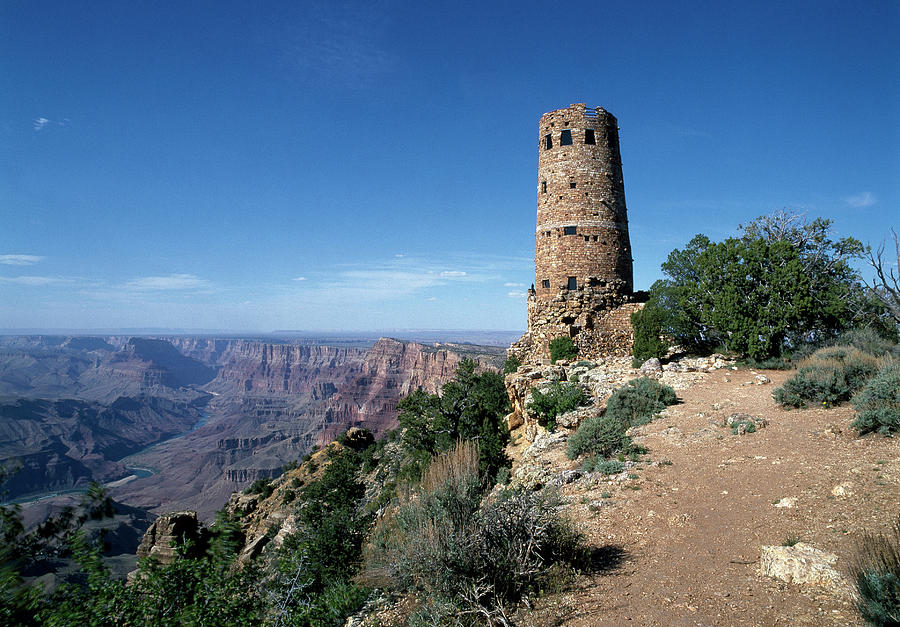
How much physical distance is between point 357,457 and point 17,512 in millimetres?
30479

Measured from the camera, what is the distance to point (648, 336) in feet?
66.2

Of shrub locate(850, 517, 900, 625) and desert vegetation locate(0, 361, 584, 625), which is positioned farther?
desert vegetation locate(0, 361, 584, 625)

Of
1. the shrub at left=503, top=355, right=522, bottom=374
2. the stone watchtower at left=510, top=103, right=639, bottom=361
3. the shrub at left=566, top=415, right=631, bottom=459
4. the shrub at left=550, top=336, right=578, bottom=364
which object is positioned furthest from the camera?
the shrub at left=503, top=355, right=522, bottom=374

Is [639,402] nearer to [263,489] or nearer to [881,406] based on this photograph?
[881,406]

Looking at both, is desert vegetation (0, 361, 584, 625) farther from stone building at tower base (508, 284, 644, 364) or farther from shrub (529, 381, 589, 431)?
stone building at tower base (508, 284, 644, 364)

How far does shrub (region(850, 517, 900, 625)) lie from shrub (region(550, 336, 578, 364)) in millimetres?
17781

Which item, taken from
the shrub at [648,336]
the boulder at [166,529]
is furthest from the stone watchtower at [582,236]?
the boulder at [166,529]

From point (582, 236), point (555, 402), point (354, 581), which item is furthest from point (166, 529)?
point (582, 236)

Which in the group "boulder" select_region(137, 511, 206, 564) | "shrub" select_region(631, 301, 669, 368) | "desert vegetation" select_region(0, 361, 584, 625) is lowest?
"boulder" select_region(137, 511, 206, 564)

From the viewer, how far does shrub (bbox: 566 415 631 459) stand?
10367 mm

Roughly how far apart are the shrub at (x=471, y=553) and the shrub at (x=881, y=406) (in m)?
6.89

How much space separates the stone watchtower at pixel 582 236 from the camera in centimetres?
2245

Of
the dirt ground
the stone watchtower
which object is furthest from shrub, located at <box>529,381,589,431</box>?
the stone watchtower

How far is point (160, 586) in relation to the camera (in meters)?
4.88
